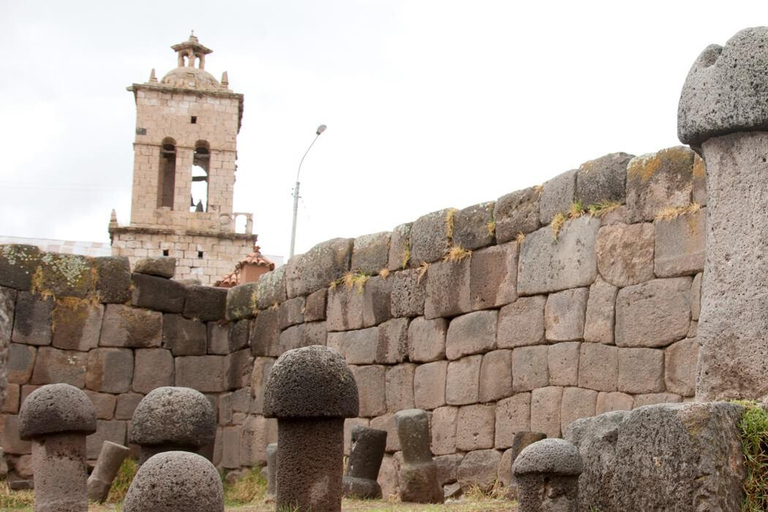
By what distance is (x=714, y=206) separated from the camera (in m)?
6.51

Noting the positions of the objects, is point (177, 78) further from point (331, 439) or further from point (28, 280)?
point (331, 439)

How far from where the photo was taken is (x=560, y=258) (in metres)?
10.4

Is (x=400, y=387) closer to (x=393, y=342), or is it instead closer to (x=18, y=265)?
(x=393, y=342)

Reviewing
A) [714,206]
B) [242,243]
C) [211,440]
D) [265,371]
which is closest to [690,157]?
[714,206]

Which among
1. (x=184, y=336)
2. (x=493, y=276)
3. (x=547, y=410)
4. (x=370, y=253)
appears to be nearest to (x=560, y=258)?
(x=493, y=276)

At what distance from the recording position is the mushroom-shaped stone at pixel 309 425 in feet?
24.9

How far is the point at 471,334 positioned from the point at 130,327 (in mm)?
5743

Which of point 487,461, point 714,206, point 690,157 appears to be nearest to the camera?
point 714,206

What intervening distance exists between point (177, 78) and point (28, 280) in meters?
25.7

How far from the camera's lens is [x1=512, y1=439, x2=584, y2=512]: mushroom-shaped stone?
6375 mm

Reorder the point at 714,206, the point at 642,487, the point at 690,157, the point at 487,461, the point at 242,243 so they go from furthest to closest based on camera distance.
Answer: the point at 242,243 → the point at 487,461 → the point at 690,157 → the point at 714,206 → the point at 642,487

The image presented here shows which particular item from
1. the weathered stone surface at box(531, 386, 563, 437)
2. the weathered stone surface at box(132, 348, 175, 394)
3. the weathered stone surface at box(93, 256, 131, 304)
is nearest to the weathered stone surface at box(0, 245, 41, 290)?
the weathered stone surface at box(93, 256, 131, 304)

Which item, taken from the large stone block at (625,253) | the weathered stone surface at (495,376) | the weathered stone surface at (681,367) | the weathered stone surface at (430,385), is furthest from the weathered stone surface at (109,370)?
the weathered stone surface at (681,367)

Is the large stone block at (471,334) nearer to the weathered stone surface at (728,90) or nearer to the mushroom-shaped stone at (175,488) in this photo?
the weathered stone surface at (728,90)
